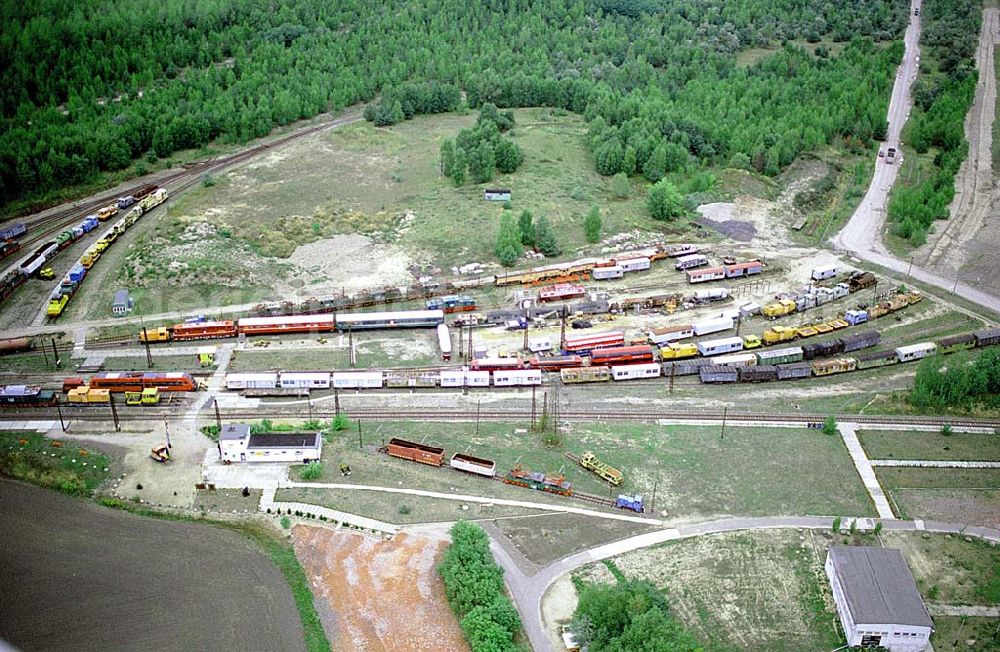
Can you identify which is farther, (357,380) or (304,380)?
(357,380)

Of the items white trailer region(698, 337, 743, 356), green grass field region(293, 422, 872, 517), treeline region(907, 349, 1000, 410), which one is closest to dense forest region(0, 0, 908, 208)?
white trailer region(698, 337, 743, 356)

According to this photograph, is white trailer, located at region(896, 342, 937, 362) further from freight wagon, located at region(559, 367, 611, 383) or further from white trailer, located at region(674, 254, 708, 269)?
freight wagon, located at region(559, 367, 611, 383)

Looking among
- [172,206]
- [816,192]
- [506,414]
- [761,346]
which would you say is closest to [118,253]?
[172,206]

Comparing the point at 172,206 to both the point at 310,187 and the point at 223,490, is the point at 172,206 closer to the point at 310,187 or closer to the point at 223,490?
the point at 310,187

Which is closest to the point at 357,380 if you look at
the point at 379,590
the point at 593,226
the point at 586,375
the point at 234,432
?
the point at 234,432

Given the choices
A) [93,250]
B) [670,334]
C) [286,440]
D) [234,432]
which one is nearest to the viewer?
[234,432]

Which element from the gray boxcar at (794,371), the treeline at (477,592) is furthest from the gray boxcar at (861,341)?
the treeline at (477,592)

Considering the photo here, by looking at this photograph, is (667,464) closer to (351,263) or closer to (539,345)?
(539,345)

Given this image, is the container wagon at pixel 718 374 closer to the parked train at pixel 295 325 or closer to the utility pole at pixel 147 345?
the parked train at pixel 295 325
